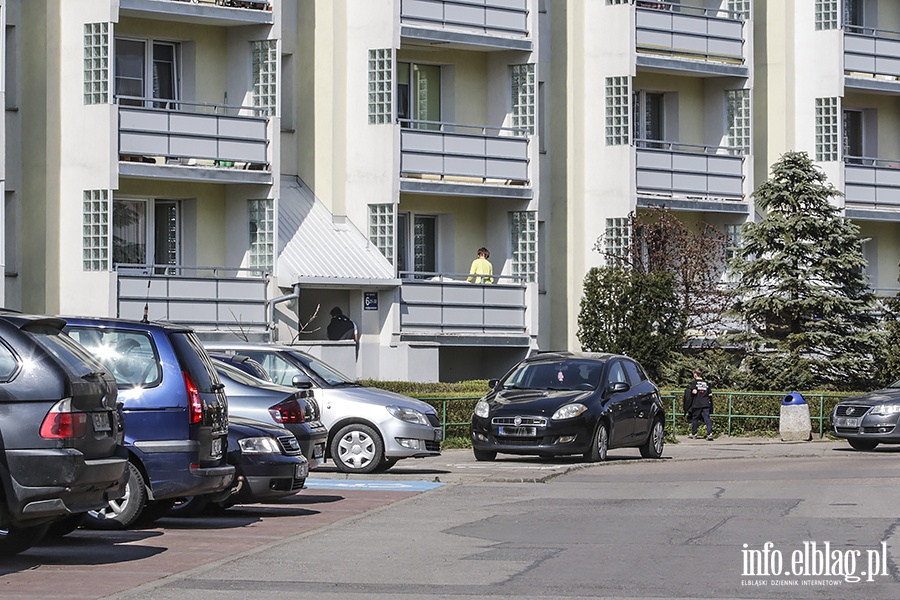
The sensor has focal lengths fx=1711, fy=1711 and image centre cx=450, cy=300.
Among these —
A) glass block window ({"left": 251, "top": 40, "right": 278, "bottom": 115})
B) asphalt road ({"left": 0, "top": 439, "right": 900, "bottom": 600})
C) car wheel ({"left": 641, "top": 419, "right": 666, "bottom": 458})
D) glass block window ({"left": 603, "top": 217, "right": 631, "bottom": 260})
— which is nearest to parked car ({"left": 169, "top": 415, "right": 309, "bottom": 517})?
asphalt road ({"left": 0, "top": 439, "right": 900, "bottom": 600})

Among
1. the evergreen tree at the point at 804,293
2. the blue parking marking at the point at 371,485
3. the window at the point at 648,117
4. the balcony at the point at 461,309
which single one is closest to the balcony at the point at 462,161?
the balcony at the point at 461,309

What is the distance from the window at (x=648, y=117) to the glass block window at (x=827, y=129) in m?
4.51

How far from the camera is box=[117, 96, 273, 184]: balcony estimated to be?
33406 millimetres

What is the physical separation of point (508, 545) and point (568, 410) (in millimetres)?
10742

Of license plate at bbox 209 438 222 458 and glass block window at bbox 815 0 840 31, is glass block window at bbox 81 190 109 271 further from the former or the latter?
glass block window at bbox 815 0 840 31

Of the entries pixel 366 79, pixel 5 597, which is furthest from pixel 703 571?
pixel 366 79

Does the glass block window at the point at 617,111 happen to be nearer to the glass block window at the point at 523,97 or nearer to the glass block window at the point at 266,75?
the glass block window at the point at 523,97

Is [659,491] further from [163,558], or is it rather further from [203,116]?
[203,116]

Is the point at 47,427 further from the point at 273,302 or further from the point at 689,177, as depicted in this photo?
the point at 689,177

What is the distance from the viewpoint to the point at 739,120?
44.5 metres

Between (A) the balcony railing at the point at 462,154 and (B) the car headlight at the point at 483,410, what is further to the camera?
(A) the balcony railing at the point at 462,154

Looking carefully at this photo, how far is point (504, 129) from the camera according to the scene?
39781mm

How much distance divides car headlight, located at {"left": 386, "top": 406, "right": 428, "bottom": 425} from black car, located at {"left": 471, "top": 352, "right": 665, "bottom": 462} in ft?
8.50

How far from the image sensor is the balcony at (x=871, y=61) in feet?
151
